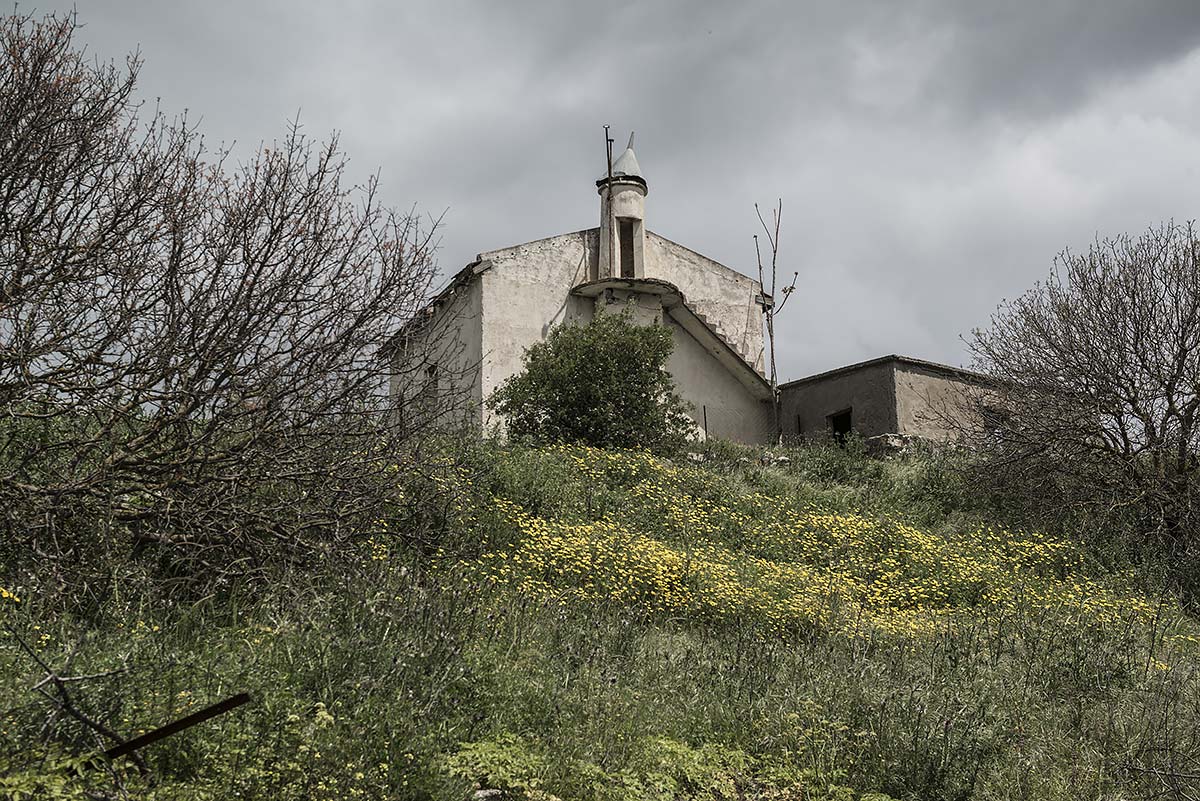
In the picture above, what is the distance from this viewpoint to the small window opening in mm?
24352

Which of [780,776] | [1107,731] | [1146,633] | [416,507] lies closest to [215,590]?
[416,507]

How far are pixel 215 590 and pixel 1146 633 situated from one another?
876cm

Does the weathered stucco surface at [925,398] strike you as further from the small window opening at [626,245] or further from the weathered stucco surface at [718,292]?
the small window opening at [626,245]

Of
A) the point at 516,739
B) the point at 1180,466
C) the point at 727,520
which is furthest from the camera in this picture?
the point at 1180,466

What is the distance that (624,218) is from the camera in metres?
24.4

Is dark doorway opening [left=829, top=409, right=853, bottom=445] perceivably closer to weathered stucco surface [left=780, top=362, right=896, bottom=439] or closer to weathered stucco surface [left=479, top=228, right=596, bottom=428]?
weathered stucco surface [left=780, top=362, right=896, bottom=439]

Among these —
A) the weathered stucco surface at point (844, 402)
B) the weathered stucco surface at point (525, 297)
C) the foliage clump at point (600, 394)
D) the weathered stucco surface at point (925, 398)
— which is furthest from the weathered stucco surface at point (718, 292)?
the foliage clump at point (600, 394)

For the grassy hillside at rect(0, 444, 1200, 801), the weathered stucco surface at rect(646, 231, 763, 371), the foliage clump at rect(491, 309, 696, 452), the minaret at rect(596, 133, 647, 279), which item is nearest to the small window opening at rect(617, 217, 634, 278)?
the minaret at rect(596, 133, 647, 279)

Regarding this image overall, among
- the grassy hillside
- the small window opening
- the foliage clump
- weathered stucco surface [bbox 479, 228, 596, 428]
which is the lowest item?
the grassy hillside

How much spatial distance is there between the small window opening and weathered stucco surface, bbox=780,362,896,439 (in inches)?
190

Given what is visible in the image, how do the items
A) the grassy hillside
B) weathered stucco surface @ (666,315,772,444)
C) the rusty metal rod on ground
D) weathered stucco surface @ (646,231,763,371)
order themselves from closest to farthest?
the rusty metal rod on ground, the grassy hillside, weathered stucco surface @ (666,315,772,444), weathered stucco surface @ (646,231,763,371)

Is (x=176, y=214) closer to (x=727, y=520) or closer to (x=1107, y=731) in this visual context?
(x=1107, y=731)

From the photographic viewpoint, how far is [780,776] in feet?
18.9

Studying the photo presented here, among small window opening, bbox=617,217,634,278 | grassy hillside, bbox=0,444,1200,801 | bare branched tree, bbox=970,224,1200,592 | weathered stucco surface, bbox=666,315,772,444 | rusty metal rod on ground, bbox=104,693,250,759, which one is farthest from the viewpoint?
small window opening, bbox=617,217,634,278
